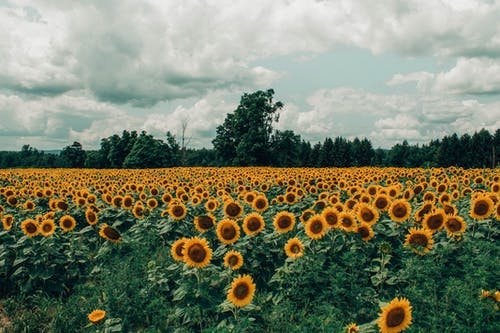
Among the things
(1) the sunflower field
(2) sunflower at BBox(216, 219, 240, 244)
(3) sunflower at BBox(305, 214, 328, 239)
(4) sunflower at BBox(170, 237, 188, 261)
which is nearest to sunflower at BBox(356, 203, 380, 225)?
(1) the sunflower field

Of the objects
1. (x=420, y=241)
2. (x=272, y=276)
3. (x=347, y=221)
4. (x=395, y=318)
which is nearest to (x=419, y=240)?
(x=420, y=241)

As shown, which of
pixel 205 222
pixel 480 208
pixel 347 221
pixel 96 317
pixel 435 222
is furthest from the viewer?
pixel 205 222

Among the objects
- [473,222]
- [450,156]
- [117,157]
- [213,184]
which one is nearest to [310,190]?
[213,184]

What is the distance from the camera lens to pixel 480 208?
678cm

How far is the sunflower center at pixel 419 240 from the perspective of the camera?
18.9 feet

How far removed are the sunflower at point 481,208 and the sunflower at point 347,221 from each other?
89.1 inches

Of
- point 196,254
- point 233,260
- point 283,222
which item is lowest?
point 233,260

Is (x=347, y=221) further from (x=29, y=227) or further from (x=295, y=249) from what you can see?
(x=29, y=227)

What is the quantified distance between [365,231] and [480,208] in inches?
86.9

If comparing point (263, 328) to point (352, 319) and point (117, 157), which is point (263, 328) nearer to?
point (352, 319)

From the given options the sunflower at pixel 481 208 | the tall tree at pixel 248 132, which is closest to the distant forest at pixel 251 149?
the tall tree at pixel 248 132

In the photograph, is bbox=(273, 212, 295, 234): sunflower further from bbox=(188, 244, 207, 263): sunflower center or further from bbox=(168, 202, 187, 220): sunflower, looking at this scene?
bbox=(168, 202, 187, 220): sunflower

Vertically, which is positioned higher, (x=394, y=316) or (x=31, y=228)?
(x=31, y=228)

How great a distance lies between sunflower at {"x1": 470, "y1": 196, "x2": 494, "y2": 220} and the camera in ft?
22.1
